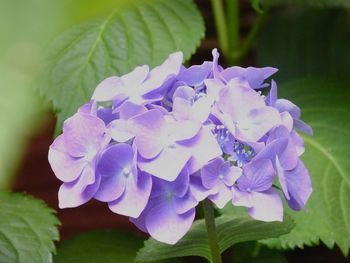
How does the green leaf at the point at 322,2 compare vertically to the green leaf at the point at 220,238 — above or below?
above

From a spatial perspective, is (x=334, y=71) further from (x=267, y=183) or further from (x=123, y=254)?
(x=267, y=183)

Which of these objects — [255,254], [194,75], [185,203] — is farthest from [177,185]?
[255,254]

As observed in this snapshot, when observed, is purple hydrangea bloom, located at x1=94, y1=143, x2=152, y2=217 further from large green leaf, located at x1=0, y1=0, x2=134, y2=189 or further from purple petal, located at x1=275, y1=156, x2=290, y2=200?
large green leaf, located at x1=0, y1=0, x2=134, y2=189

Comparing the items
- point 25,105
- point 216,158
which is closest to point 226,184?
point 216,158

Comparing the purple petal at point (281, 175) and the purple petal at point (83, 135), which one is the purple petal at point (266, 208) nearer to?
the purple petal at point (281, 175)

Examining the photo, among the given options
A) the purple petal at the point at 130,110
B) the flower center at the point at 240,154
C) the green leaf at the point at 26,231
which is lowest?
the green leaf at the point at 26,231

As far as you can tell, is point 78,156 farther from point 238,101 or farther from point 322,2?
point 322,2

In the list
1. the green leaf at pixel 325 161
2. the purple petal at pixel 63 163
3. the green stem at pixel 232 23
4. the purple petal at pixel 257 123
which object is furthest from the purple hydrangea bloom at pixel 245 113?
the green stem at pixel 232 23
